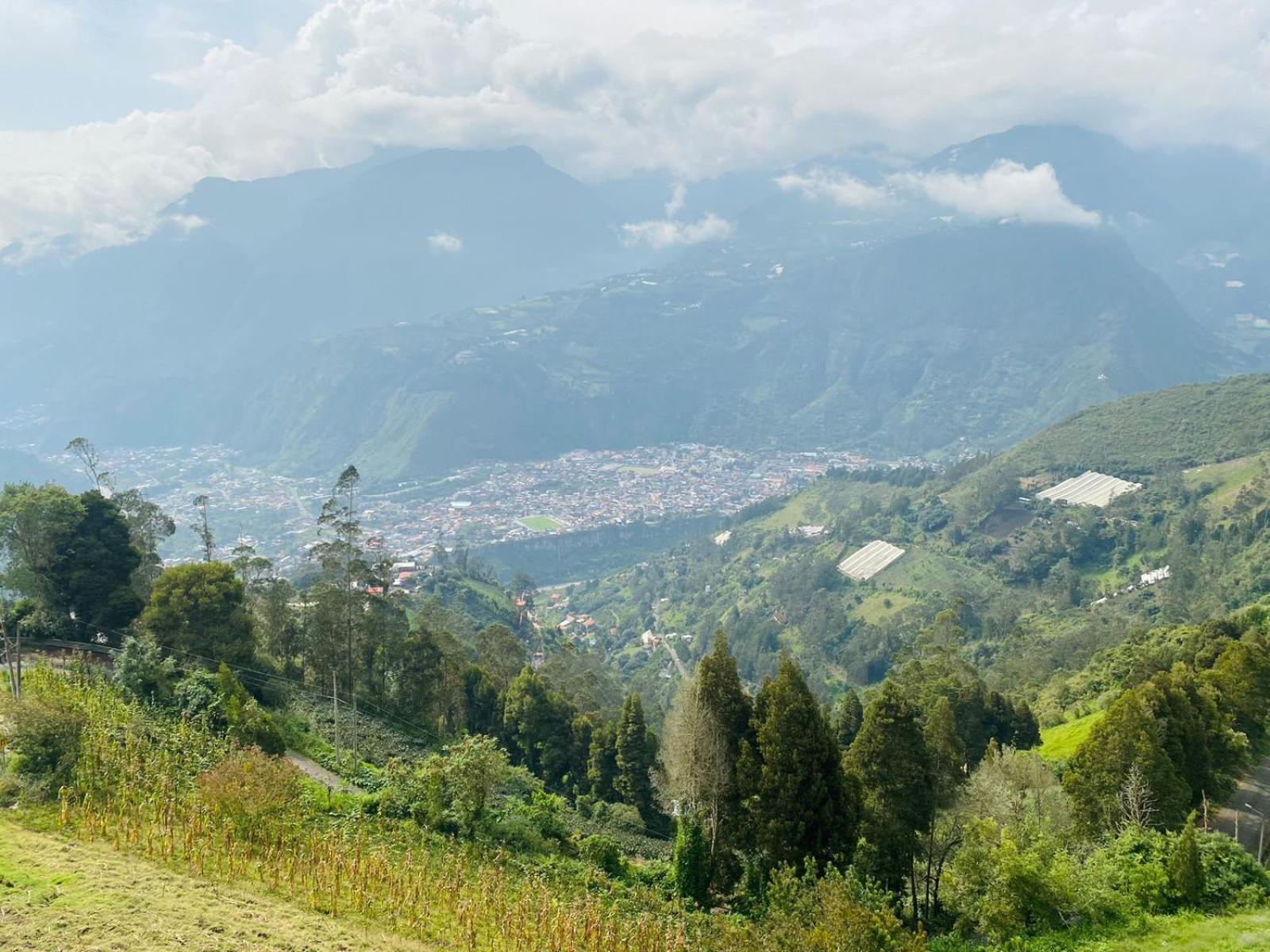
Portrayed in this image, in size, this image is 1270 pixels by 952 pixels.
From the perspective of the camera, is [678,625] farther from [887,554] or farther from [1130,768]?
[1130,768]

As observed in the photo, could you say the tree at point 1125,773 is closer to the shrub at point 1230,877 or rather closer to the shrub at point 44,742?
the shrub at point 1230,877

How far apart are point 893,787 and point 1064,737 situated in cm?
2178

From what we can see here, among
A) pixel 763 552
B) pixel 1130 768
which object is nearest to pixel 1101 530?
pixel 763 552

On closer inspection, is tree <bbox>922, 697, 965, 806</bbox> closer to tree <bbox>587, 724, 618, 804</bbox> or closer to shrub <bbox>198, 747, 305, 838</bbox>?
tree <bbox>587, 724, 618, 804</bbox>

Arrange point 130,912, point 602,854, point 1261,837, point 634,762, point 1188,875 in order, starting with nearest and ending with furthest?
point 130,912 < point 1188,875 < point 1261,837 < point 602,854 < point 634,762

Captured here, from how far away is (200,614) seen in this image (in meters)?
31.8

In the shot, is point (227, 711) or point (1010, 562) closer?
point (227, 711)

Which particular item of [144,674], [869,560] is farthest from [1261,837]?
[869,560]

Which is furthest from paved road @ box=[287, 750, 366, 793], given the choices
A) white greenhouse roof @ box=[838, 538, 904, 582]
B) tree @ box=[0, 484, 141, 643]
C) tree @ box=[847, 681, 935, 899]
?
white greenhouse roof @ box=[838, 538, 904, 582]

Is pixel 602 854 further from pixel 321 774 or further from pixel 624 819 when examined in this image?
pixel 321 774

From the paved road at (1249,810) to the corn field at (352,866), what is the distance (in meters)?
17.3

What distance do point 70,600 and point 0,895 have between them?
879 inches

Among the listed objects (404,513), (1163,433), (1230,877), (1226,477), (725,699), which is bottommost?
(1230,877)

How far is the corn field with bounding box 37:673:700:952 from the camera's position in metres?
15.4
